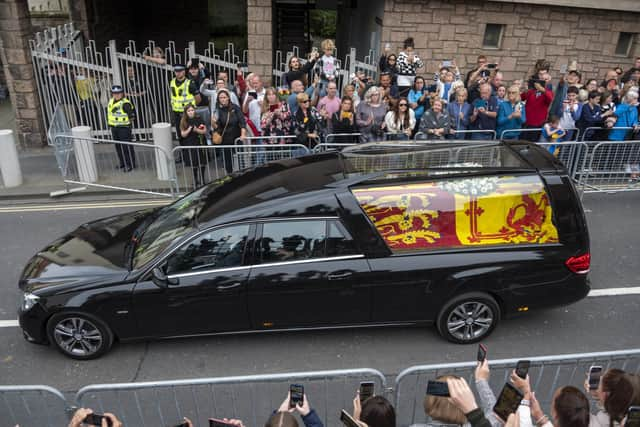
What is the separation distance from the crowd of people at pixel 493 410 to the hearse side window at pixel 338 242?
198cm

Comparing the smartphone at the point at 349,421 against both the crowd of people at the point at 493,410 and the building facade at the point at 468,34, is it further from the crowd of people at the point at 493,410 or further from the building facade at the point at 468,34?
the building facade at the point at 468,34

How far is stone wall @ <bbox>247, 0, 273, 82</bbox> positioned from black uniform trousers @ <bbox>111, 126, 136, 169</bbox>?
152 inches

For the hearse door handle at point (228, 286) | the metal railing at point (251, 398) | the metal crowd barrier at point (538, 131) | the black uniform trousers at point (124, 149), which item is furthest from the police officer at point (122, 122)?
the metal crowd barrier at point (538, 131)

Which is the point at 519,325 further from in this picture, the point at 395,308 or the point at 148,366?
the point at 148,366

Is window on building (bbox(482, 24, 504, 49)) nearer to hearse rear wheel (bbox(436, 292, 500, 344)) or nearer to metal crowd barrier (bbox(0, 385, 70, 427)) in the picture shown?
hearse rear wheel (bbox(436, 292, 500, 344))

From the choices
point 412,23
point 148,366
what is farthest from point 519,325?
point 412,23

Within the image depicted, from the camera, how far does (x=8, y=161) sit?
9.82 m

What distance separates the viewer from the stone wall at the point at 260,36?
1257 centimetres

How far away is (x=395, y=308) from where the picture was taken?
18.5 ft

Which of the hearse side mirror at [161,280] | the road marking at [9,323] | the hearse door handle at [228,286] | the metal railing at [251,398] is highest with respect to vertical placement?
the hearse side mirror at [161,280]

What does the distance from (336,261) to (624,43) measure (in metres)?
12.3

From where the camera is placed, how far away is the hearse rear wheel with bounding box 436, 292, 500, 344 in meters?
5.67

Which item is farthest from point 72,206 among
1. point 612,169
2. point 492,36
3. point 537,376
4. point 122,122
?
point 492,36

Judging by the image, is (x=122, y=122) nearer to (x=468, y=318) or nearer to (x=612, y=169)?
(x=468, y=318)
